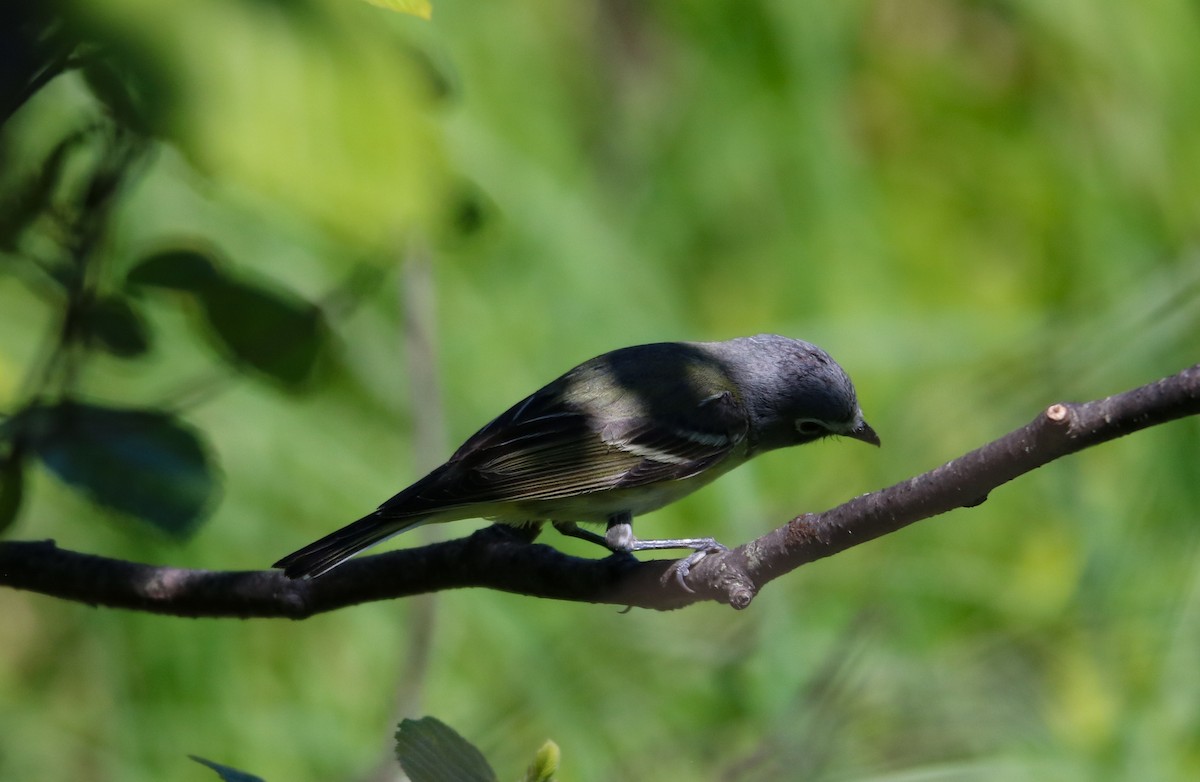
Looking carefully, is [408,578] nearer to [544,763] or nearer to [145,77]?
[544,763]

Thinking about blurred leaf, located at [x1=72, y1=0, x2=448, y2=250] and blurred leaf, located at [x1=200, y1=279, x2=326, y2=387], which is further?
blurred leaf, located at [x1=200, y1=279, x2=326, y2=387]

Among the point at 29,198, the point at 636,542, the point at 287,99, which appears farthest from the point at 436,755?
the point at 636,542

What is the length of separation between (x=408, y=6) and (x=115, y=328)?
2.39ft

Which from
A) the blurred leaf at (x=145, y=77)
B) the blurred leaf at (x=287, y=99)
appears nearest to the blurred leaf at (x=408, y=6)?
the blurred leaf at (x=287, y=99)

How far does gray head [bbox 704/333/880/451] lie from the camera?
94.7 inches

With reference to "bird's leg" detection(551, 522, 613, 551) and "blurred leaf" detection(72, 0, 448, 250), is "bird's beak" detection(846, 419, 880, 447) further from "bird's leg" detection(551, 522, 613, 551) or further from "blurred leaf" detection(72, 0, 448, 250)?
"blurred leaf" detection(72, 0, 448, 250)

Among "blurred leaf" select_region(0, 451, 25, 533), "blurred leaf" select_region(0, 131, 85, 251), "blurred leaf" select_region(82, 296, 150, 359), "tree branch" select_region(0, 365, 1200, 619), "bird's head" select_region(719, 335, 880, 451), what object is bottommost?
"tree branch" select_region(0, 365, 1200, 619)

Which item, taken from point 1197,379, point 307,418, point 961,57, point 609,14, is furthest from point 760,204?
point 1197,379

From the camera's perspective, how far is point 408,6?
93cm

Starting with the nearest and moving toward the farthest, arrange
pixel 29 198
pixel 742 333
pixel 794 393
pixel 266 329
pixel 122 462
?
pixel 29 198
pixel 122 462
pixel 266 329
pixel 794 393
pixel 742 333

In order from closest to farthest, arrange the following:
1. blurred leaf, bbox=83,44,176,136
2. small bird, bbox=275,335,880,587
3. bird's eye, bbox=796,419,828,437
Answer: blurred leaf, bbox=83,44,176,136 → small bird, bbox=275,335,880,587 → bird's eye, bbox=796,419,828,437

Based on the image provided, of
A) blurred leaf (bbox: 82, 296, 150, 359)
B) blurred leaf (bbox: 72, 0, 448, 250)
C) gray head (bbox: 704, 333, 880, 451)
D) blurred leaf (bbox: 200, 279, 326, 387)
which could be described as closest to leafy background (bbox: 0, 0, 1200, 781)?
blurred leaf (bbox: 200, 279, 326, 387)

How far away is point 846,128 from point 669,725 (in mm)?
2339

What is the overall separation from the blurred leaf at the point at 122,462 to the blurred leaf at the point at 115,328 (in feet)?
0.28
